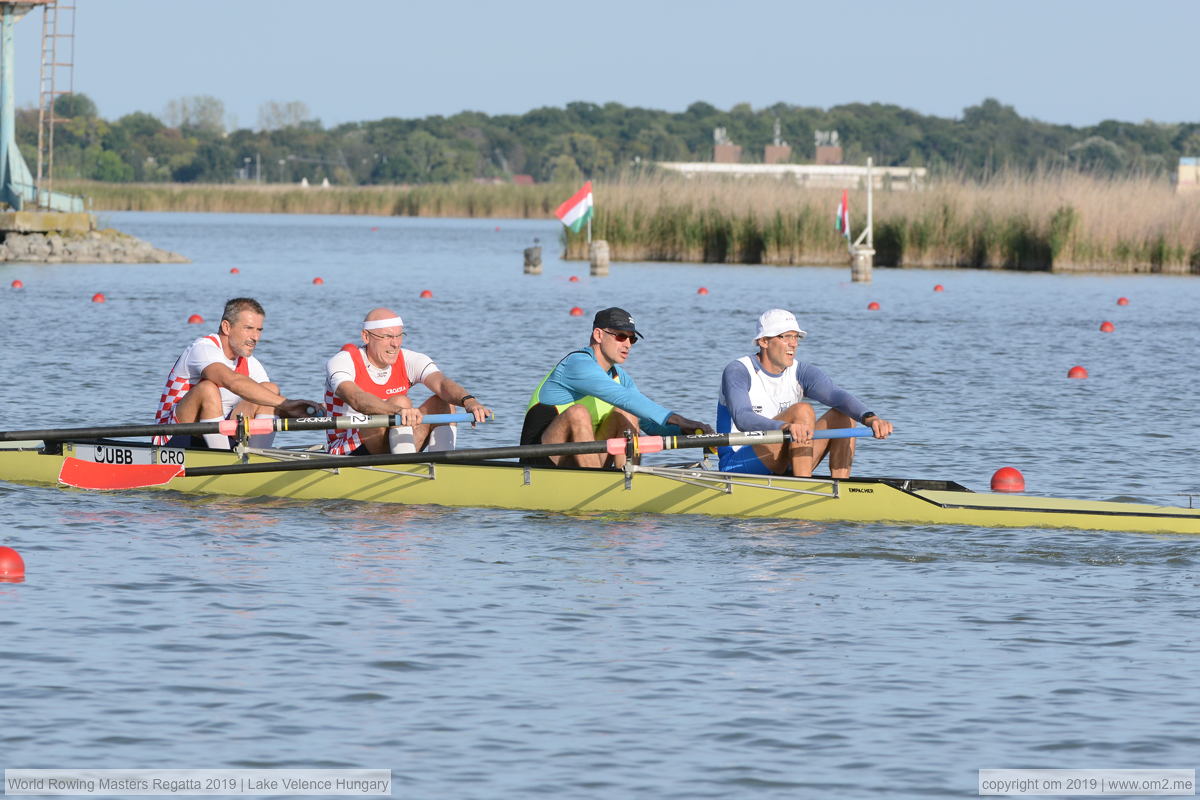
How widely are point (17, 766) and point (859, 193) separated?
40845mm

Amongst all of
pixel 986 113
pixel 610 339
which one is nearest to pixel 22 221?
pixel 610 339

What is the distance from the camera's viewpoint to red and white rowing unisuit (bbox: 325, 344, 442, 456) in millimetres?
11984

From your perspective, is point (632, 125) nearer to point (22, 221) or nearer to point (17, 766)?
point (22, 221)

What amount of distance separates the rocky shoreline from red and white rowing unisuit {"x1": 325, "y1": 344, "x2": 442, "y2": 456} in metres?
33.6

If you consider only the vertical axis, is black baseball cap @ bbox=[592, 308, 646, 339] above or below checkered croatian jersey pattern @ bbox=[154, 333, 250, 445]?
above

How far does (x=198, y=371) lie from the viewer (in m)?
12.1

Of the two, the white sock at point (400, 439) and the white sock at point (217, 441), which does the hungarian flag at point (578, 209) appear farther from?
the white sock at point (400, 439)

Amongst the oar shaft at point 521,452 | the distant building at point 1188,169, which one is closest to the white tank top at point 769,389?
the oar shaft at point 521,452

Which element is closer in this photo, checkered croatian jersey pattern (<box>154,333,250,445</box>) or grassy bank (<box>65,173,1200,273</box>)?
checkered croatian jersey pattern (<box>154,333,250,445</box>)

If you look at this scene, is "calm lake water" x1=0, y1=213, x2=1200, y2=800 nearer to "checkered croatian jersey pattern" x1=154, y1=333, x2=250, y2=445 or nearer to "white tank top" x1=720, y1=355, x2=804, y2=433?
"checkered croatian jersey pattern" x1=154, y1=333, x2=250, y2=445

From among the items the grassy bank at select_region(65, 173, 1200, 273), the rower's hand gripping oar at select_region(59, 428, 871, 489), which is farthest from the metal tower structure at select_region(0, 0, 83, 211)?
the rower's hand gripping oar at select_region(59, 428, 871, 489)

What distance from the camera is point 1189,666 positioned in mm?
7984

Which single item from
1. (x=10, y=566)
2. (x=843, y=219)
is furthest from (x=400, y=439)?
(x=843, y=219)

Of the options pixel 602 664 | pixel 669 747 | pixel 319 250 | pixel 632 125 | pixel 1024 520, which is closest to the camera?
pixel 669 747
